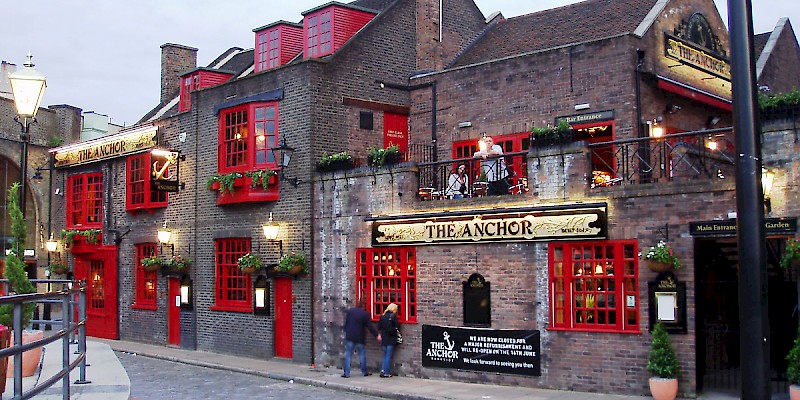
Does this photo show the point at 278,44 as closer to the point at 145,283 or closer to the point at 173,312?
the point at 173,312

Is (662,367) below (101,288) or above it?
below

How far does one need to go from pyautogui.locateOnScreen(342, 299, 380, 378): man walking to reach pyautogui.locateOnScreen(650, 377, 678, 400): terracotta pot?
20.8 feet

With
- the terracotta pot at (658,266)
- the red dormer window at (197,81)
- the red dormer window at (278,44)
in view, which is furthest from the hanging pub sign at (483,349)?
the red dormer window at (197,81)

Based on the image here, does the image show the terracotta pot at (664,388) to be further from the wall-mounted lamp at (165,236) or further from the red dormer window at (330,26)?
the wall-mounted lamp at (165,236)

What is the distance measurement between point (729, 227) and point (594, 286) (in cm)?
279

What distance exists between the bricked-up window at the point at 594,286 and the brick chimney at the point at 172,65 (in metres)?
21.5

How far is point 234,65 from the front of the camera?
102ft

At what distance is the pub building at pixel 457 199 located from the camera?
50.3ft

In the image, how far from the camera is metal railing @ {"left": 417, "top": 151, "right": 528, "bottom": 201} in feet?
58.4

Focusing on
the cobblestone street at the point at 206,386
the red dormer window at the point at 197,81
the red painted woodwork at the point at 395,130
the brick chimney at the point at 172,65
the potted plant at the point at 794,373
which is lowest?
the cobblestone street at the point at 206,386

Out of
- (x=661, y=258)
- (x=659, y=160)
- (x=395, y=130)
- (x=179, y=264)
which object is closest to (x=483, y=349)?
(x=661, y=258)

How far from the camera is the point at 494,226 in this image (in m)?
17.1

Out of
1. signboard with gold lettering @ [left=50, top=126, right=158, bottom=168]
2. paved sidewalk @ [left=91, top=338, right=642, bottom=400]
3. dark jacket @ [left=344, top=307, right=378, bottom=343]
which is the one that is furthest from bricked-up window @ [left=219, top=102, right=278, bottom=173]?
dark jacket @ [left=344, top=307, right=378, bottom=343]

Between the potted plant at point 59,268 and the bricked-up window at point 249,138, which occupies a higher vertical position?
the bricked-up window at point 249,138
